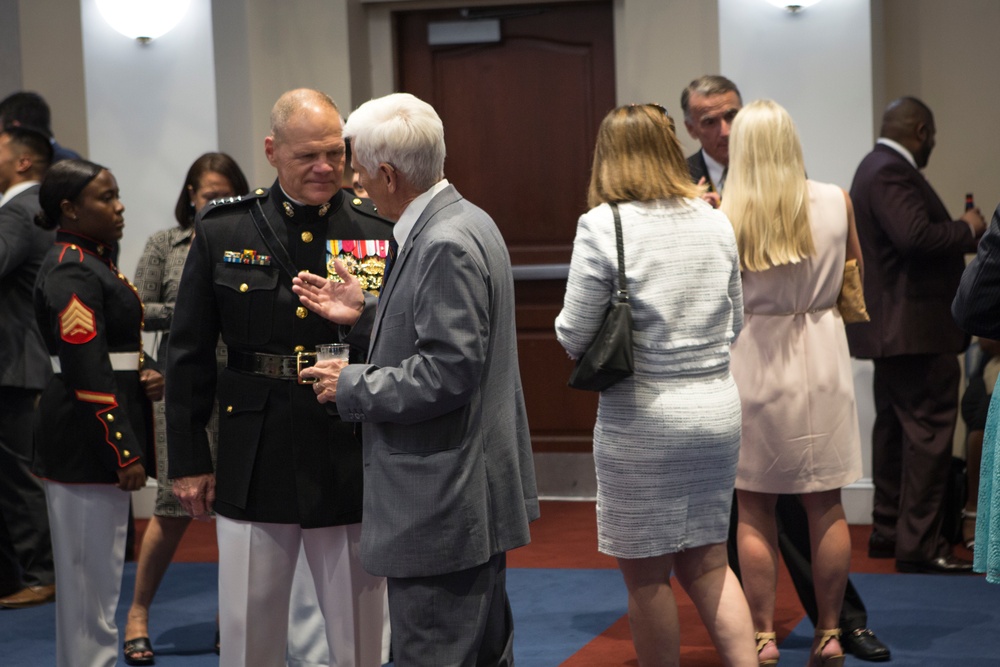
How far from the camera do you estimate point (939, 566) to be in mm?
4969

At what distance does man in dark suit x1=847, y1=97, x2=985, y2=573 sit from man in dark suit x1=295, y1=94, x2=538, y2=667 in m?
2.92

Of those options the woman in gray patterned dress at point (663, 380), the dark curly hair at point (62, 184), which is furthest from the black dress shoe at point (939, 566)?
the dark curly hair at point (62, 184)

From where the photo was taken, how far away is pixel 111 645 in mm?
3568

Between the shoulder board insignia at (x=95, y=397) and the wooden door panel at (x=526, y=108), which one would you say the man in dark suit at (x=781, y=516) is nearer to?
the shoulder board insignia at (x=95, y=397)

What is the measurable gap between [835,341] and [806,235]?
0.34 m

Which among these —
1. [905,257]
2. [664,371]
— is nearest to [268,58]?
[905,257]

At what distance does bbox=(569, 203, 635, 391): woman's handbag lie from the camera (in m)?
2.92

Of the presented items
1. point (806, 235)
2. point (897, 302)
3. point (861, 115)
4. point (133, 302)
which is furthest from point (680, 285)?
point (861, 115)

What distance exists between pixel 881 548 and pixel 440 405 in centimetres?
345

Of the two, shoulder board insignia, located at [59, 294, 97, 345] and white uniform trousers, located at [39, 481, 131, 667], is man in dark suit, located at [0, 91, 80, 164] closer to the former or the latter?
shoulder board insignia, located at [59, 294, 97, 345]

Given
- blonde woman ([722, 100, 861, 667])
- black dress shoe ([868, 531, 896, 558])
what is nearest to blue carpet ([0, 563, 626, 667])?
blonde woman ([722, 100, 861, 667])

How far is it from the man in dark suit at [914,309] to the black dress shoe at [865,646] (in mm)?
1171

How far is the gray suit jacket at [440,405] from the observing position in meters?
2.35

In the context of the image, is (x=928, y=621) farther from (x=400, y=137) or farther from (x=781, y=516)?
(x=400, y=137)
